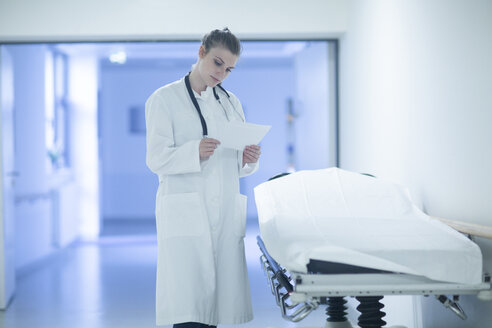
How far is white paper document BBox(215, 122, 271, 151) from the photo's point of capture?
6.26 ft

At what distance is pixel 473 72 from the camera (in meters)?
1.85

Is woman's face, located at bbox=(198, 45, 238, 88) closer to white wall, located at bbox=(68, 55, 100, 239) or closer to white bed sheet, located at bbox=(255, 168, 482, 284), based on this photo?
white bed sheet, located at bbox=(255, 168, 482, 284)

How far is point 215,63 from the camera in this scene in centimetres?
204

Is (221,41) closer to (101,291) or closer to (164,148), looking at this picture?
(164,148)

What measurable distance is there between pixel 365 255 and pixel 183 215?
2.46 feet

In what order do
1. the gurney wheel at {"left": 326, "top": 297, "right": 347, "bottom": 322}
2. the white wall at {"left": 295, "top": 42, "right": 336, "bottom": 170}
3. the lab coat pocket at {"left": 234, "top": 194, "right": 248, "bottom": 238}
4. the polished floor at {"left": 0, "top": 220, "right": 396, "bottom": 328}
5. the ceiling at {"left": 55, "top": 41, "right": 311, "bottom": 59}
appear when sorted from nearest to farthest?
the lab coat pocket at {"left": 234, "top": 194, "right": 248, "bottom": 238} → the gurney wheel at {"left": 326, "top": 297, "right": 347, "bottom": 322} → the polished floor at {"left": 0, "top": 220, "right": 396, "bottom": 328} → the white wall at {"left": 295, "top": 42, "right": 336, "bottom": 170} → the ceiling at {"left": 55, "top": 41, "right": 311, "bottom": 59}

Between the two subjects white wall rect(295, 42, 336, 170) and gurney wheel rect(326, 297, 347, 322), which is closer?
gurney wheel rect(326, 297, 347, 322)

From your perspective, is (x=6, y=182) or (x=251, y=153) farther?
(x=6, y=182)

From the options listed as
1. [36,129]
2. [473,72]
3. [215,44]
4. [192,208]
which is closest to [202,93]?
[215,44]

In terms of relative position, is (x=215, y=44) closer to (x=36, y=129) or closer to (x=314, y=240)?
(x=314, y=240)

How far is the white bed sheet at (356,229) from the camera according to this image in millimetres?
1517

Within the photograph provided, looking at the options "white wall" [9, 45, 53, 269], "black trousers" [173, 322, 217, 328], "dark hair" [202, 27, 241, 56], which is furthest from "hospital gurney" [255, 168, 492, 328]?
"white wall" [9, 45, 53, 269]

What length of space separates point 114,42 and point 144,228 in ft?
10.7

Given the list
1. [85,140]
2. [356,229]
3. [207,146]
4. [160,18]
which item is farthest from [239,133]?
[85,140]
